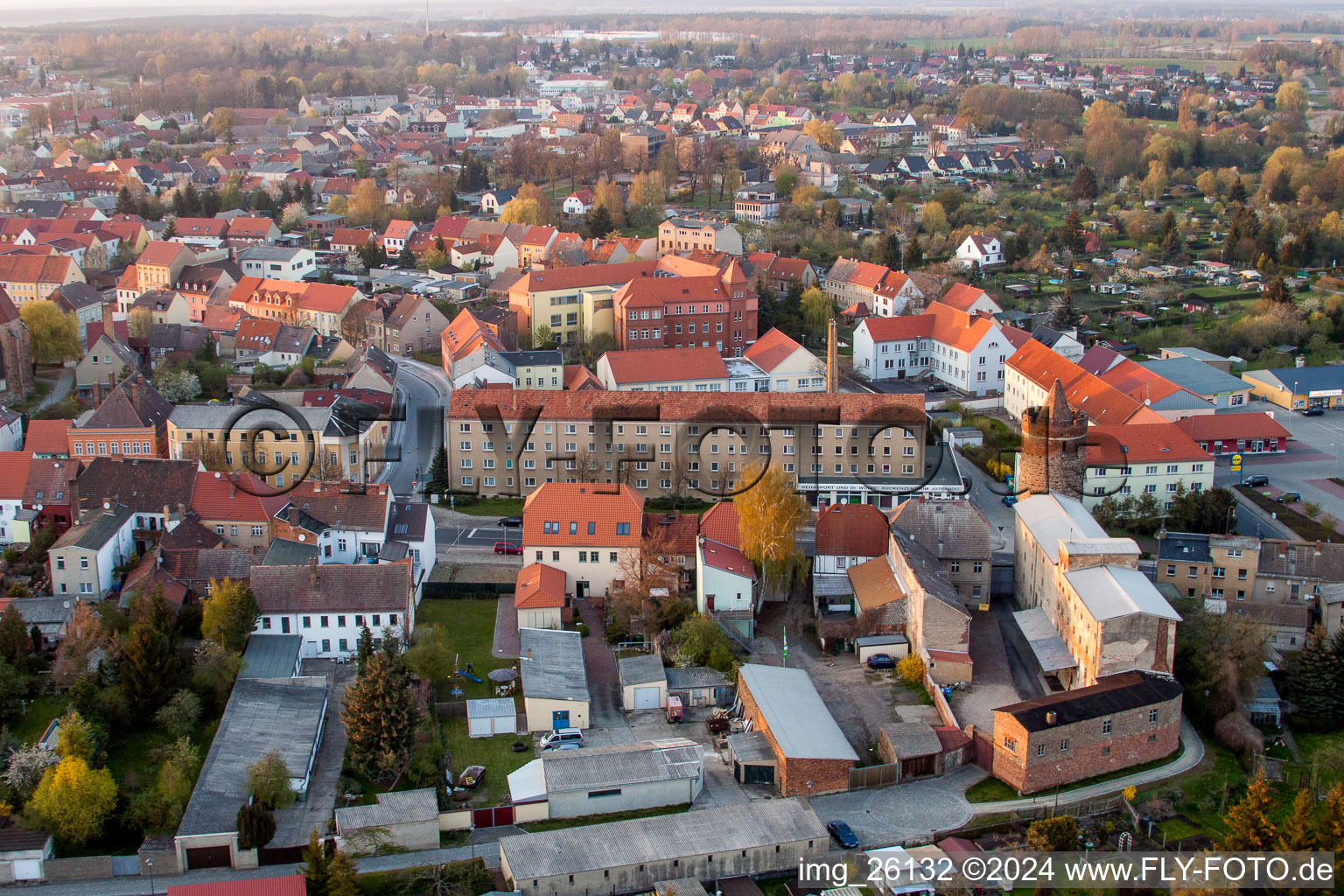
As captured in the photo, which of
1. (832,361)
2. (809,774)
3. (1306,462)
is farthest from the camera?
(832,361)

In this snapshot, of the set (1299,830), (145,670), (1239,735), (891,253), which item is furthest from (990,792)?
(891,253)

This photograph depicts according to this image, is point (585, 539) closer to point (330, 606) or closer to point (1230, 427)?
point (330, 606)

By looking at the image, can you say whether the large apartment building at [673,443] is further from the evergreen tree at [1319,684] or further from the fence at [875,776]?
the fence at [875,776]

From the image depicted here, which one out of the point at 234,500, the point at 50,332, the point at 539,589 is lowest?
Result: the point at 539,589

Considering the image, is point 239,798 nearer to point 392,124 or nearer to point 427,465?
point 427,465

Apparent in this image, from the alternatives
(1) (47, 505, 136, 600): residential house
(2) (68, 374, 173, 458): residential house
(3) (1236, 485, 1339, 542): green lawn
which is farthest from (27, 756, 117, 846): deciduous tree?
(3) (1236, 485, 1339, 542): green lawn

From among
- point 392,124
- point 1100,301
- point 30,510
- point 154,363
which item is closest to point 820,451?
point 30,510
